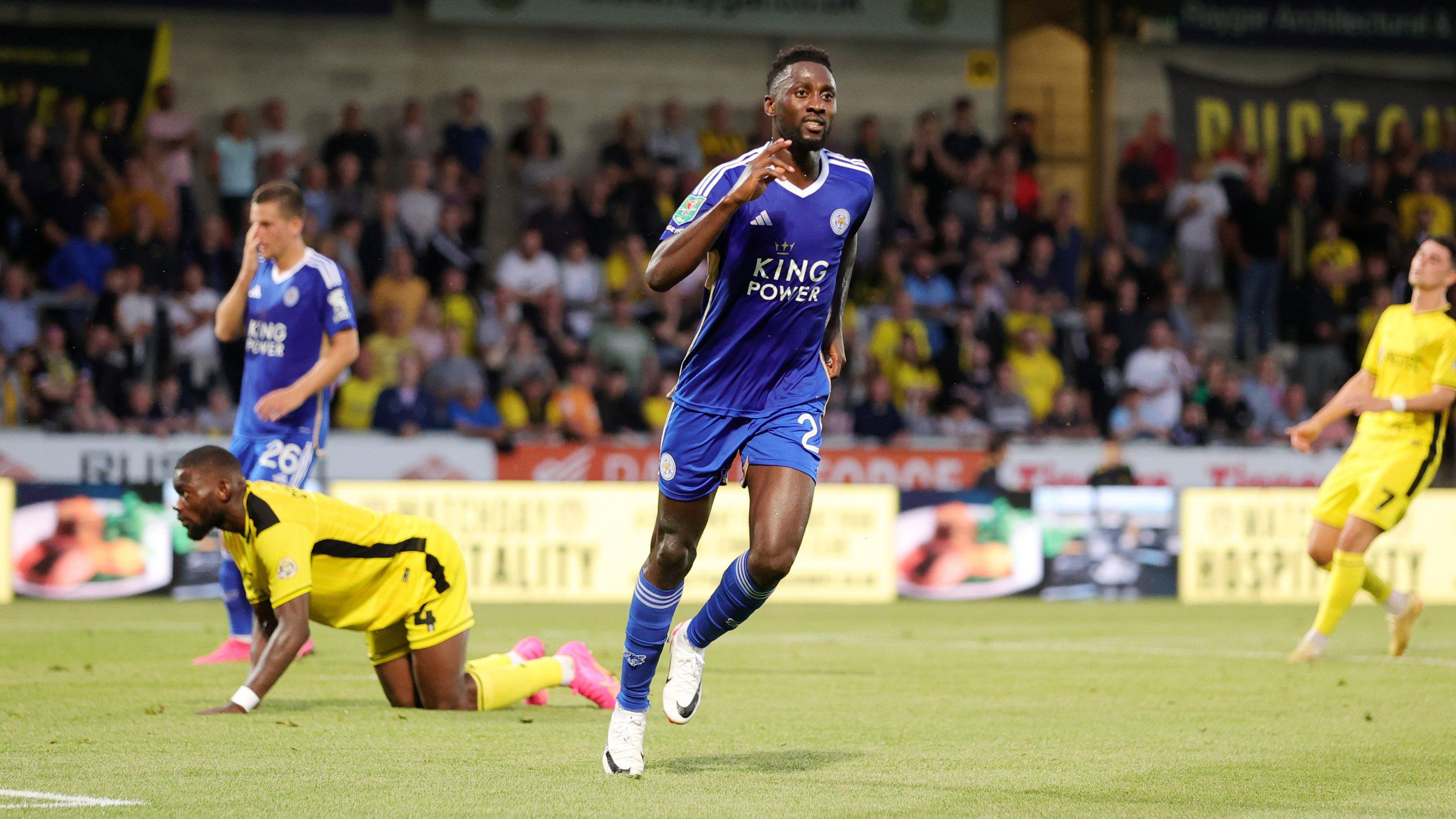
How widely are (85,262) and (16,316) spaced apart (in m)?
0.99

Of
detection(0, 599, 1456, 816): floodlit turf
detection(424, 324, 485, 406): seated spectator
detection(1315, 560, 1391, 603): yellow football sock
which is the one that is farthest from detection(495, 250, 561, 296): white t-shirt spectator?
detection(1315, 560, 1391, 603): yellow football sock

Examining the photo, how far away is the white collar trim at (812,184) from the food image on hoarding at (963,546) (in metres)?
10.2

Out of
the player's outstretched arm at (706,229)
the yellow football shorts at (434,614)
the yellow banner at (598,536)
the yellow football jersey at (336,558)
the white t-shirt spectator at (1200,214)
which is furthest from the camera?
the white t-shirt spectator at (1200,214)

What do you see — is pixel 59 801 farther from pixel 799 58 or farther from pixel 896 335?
pixel 896 335

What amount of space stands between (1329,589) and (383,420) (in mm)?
9117

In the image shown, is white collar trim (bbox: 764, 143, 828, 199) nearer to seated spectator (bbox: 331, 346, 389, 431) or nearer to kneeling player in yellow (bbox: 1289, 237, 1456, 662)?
kneeling player in yellow (bbox: 1289, 237, 1456, 662)

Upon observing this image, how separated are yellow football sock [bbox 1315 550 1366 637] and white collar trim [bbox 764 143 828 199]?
5467 mm

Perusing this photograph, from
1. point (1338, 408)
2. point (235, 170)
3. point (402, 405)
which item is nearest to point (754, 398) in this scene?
point (1338, 408)

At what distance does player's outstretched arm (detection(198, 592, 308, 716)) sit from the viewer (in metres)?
6.70

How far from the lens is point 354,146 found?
19141 millimetres

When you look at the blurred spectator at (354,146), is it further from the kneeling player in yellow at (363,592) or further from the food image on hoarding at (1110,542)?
the kneeling player in yellow at (363,592)

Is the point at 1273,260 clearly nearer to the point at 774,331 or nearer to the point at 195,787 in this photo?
the point at 774,331

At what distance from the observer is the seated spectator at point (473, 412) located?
16719 mm

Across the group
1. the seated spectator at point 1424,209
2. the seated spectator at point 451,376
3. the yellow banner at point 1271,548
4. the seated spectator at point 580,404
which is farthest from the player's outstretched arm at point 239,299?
the seated spectator at point 1424,209
